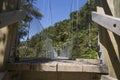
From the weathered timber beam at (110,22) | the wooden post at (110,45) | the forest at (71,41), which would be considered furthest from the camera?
the forest at (71,41)

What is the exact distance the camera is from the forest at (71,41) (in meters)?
5.75

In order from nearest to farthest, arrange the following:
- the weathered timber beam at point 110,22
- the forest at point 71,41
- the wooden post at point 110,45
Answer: the weathered timber beam at point 110,22, the wooden post at point 110,45, the forest at point 71,41

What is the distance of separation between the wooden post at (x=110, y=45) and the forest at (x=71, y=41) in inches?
128

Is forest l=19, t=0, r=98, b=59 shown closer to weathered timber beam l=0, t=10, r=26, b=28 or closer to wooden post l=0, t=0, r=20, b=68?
wooden post l=0, t=0, r=20, b=68

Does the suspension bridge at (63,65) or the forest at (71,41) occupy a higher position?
the forest at (71,41)

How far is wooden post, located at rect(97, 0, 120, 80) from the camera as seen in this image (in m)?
1.95

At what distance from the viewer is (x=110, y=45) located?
2119 millimetres

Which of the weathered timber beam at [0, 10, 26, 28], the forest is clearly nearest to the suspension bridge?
the weathered timber beam at [0, 10, 26, 28]

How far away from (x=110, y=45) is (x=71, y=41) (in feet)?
25.1

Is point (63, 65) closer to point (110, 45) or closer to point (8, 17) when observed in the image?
point (110, 45)

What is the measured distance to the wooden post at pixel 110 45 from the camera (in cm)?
195

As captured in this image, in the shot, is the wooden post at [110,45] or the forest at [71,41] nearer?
the wooden post at [110,45]

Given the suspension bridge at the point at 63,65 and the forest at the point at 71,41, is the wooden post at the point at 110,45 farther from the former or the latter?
the forest at the point at 71,41

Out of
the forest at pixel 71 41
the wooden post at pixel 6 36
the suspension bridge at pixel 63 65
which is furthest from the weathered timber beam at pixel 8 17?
the forest at pixel 71 41
